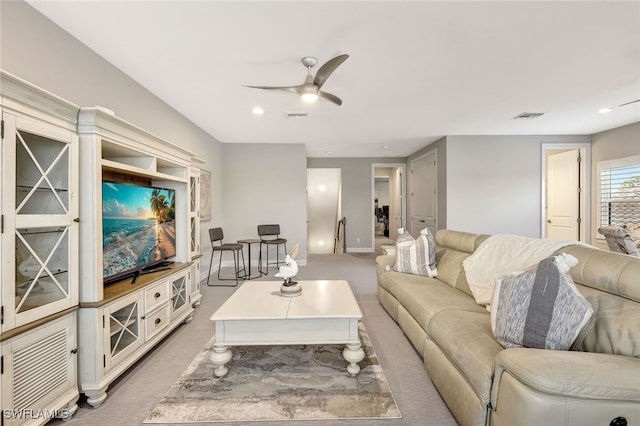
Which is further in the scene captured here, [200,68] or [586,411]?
[200,68]

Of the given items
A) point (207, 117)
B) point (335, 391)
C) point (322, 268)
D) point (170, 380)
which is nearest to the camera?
point (335, 391)

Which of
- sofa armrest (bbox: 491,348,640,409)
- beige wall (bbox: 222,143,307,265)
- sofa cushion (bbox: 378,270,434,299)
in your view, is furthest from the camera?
beige wall (bbox: 222,143,307,265)

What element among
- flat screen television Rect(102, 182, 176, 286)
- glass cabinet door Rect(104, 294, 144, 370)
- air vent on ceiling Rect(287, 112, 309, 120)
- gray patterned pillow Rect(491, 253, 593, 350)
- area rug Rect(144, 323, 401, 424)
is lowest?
area rug Rect(144, 323, 401, 424)

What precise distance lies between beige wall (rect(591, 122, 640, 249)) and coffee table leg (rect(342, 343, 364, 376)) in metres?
5.38

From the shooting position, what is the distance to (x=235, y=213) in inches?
221

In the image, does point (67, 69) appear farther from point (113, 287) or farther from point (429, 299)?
point (429, 299)

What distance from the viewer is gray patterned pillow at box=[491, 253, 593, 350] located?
49.1 inches

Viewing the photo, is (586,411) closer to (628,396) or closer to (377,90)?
(628,396)

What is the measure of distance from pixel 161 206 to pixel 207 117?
1742 mm

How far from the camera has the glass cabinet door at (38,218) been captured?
4.29 ft

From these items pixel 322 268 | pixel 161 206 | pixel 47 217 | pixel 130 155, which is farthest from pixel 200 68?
pixel 322 268

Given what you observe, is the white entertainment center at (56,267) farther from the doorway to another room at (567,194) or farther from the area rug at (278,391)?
the doorway to another room at (567,194)

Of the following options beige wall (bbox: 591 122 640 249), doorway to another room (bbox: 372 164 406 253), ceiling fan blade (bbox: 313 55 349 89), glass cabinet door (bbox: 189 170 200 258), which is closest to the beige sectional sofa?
ceiling fan blade (bbox: 313 55 349 89)

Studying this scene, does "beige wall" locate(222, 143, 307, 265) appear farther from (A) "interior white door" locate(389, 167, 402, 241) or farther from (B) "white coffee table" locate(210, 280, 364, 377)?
(B) "white coffee table" locate(210, 280, 364, 377)
